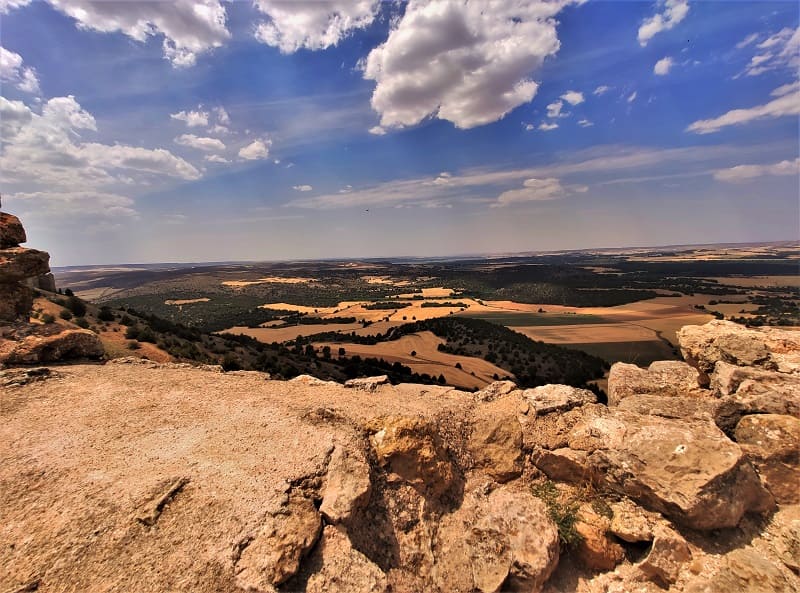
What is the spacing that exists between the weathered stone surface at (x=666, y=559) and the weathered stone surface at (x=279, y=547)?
20.2 ft

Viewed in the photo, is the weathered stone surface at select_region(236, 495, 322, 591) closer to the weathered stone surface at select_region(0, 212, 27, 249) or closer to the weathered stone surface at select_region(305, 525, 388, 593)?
the weathered stone surface at select_region(305, 525, 388, 593)

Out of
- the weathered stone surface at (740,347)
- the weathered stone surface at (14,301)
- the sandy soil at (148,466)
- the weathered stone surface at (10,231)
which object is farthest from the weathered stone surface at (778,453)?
the weathered stone surface at (10,231)

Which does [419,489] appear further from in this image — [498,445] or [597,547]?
[597,547]

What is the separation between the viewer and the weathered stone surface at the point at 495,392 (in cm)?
1130

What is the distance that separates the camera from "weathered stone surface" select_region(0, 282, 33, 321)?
13.4m

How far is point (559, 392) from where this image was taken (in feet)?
34.9

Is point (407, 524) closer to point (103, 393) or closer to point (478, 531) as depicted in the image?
point (478, 531)

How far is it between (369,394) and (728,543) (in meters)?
8.77

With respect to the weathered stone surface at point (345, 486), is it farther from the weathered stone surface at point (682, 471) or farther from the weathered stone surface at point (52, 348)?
the weathered stone surface at point (52, 348)

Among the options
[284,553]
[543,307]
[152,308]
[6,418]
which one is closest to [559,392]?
[284,553]

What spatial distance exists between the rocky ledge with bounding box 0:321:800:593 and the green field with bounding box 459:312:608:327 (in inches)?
2512

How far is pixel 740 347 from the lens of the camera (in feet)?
32.2

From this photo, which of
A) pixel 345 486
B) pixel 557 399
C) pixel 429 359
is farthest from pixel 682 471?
pixel 429 359

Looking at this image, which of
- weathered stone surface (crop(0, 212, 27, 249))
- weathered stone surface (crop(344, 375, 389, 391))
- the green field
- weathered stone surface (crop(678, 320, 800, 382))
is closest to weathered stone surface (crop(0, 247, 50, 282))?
weathered stone surface (crop(0, 212, 27, 249))
